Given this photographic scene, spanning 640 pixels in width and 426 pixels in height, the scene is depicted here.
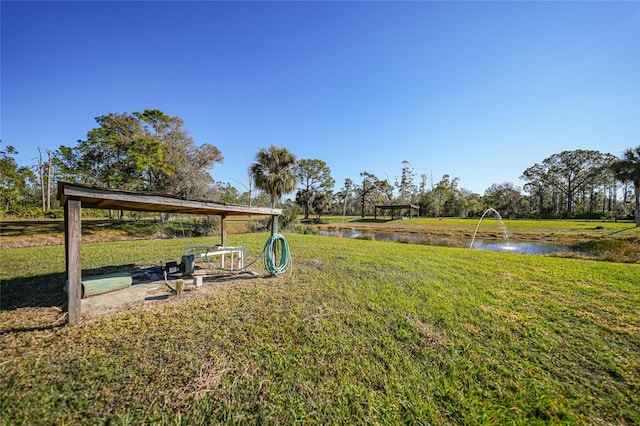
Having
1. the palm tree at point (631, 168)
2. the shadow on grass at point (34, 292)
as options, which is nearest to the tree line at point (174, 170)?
the palm tree at point (631, 168)

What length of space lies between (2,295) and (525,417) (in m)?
8.21

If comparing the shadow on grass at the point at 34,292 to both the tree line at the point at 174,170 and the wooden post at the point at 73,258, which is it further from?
the tree line at the point at 174,170

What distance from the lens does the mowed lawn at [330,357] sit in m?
2.05

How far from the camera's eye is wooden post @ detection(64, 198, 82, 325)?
3115 mm

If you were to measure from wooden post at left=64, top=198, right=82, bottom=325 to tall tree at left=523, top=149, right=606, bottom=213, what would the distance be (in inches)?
2209

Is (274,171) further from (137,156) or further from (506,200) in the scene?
(506,200)

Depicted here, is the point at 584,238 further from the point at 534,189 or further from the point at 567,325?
the point at 534,189

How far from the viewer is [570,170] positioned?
130ft

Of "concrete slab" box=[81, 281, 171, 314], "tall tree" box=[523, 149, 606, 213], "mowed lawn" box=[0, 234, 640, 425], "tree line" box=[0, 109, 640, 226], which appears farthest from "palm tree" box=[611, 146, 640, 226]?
"concrete slab" box=[81, 281, 171, 314]

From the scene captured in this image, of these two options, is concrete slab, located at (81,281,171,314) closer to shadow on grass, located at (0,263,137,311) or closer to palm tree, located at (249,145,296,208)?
shadow on grass, located at (0,263,137,311)

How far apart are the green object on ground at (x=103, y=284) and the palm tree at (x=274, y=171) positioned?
53.4 feet

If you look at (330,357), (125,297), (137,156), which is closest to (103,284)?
(125,297)

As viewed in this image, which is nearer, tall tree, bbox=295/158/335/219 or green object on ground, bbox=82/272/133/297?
green object on ground, bbox=82/272/133/297

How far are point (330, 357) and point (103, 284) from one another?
443 cm
